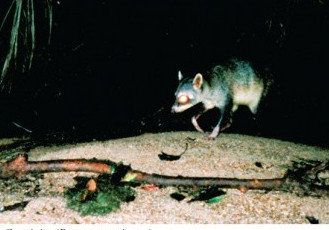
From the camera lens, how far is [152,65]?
300 inches

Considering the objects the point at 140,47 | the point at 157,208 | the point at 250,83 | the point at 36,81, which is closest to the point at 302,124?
the point at 250,83

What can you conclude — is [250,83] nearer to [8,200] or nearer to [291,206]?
[291,206]

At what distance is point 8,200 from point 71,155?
111 centimetres

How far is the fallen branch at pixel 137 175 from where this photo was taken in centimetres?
320

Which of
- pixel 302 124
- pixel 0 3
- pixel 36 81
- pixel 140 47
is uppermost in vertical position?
pixel 0 3

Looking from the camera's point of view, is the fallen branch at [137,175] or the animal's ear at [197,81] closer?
the fallen branch at [137,175]

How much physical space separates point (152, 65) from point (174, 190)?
4.70 metres

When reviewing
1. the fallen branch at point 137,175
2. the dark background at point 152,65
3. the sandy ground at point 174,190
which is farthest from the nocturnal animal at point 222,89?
the fallen branch at point 137,175

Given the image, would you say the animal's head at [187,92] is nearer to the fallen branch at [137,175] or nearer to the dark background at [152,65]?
the dark background at [152,65]

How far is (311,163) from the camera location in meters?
4.12

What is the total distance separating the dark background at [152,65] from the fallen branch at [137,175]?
253cm

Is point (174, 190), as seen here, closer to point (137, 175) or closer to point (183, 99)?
point (137, 175)

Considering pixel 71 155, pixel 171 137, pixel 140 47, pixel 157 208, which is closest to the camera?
pixel 157 208

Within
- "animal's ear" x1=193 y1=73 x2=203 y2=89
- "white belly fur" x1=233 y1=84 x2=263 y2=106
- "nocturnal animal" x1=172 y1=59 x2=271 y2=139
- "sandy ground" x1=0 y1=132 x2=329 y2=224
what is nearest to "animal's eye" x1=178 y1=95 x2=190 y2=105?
"nocturnal animal" x1=172 y1=59 x2=271 y2=139
